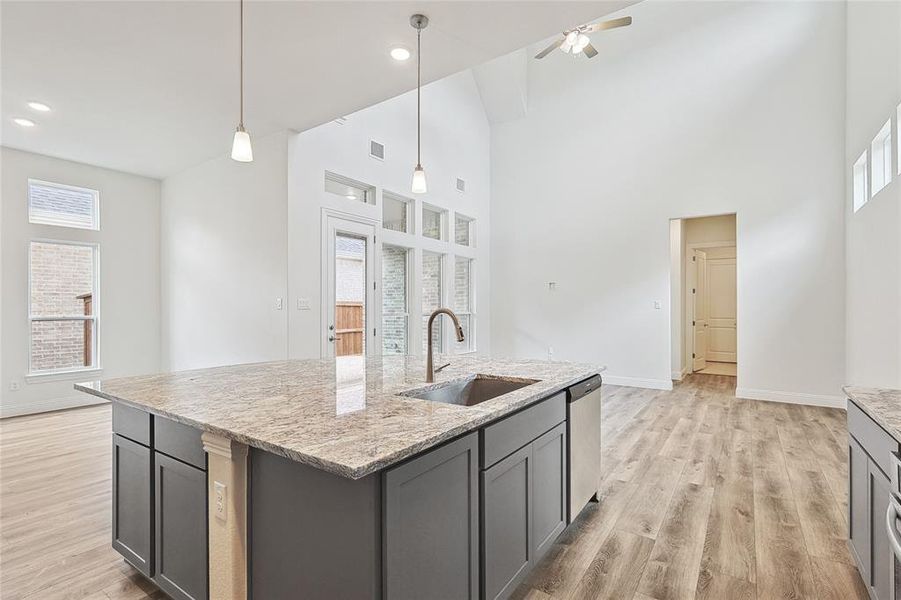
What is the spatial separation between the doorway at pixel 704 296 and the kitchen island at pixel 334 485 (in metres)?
6.00

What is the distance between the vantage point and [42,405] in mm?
5090

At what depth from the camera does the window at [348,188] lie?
5090mm

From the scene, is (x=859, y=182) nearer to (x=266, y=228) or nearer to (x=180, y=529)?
(x=266, y=228)

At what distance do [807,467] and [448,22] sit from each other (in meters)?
3.97

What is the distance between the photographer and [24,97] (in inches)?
147

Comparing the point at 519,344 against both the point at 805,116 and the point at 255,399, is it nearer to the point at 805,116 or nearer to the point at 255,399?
the point at 805,116

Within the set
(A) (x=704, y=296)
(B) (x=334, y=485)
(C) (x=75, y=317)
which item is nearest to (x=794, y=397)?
(A) (x=704, y=296)

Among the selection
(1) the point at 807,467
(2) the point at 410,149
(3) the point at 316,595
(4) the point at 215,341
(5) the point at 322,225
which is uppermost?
(2) the point at 410,149

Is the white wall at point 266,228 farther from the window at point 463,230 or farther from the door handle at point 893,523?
the door handle at point 893,523

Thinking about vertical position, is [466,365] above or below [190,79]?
below

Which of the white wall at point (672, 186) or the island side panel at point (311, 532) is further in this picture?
the white wall at point (672, 186)

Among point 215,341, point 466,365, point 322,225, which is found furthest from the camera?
point 215,341

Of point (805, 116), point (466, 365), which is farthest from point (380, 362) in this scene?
point (805, 116)

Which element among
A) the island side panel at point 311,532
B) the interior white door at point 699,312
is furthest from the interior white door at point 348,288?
the interior white door at point 699,312
